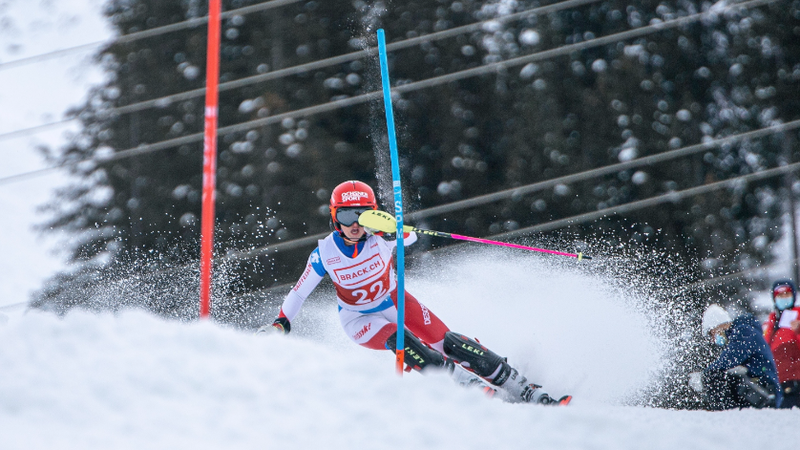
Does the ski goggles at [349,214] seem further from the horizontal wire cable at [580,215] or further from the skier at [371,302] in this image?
the horizontal wire cable at [580,215]

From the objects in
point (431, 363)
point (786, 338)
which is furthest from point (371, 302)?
point (786, 338)

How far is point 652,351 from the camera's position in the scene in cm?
581

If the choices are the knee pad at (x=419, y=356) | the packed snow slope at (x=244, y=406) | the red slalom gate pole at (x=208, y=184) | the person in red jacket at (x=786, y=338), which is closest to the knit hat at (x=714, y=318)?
the person in red jacket at (x=786, y=338)

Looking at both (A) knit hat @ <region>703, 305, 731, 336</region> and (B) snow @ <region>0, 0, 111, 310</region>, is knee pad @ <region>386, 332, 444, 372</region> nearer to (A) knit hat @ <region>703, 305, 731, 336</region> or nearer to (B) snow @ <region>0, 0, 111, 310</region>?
(A) knit hat @ <region>703, 305, 731, 336</region>

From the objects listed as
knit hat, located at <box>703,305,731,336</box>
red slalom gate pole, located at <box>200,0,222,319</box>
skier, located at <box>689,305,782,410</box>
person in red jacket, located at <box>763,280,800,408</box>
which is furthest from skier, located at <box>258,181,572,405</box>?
knit hat, located at <box>703,305,731,336</box>

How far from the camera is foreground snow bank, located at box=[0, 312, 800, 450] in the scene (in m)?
1.96

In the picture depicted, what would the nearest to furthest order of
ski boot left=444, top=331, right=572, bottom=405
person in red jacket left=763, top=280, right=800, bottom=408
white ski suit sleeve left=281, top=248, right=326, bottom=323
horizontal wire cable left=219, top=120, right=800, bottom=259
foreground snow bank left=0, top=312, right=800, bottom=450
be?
foreground snow bank left=0, top=312, right=800, bottom=450 → ski boot left=444, top=331, right=572, bottom=405 → white ski suit sleeve left=281, top=248, right=326, bottom=323 → person in red jacket left=763, top=280, right=800, bottom=408 → horizontal wire cable left=219, top=120, right=800, bottom=259

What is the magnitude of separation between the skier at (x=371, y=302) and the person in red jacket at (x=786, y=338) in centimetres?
160

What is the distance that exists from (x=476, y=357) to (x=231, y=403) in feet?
7.16

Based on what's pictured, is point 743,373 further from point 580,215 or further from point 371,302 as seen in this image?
point 580,215

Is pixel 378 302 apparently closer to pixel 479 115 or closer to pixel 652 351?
pixel 652 351

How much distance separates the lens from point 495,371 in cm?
414

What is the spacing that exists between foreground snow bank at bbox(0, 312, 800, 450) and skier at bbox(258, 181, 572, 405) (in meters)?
1.47

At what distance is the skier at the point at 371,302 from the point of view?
4145mm
